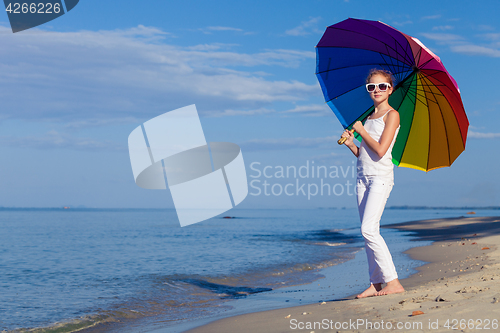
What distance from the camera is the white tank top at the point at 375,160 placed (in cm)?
386

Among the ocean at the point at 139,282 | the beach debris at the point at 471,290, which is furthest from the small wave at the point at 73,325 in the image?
the beach debris at the point at 471,290

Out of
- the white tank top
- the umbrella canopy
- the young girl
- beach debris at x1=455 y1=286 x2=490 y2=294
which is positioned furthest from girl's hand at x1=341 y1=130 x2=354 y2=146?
beach debris at x1=455 y1=286 x2=490 y2=294

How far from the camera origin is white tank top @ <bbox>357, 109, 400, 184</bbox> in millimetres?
3861

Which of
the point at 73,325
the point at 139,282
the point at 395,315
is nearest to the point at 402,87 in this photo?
the point at 395,315

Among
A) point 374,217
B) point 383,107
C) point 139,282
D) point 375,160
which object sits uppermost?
point 383,107

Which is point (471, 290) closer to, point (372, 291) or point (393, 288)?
point (393, 288)

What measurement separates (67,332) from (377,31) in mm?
5375

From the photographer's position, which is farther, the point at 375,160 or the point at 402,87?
the point at 402,87

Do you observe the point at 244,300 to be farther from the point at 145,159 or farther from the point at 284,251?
the point at 284,251

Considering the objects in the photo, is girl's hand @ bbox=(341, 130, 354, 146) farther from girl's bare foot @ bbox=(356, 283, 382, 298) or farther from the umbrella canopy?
girl's bare foot @ bbox=(356, 283, 382, 298)

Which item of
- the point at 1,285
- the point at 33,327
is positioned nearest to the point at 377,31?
the point at 33,327

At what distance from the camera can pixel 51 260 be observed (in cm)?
1252

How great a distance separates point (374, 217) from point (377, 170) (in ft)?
1.52

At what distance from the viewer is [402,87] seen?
456 cm
